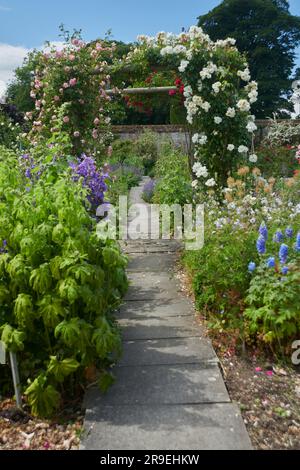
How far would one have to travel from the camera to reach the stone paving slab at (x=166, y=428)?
2127mm

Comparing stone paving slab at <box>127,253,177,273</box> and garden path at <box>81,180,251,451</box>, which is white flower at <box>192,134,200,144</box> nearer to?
stone paving slab at <box>127,253,177,273</box>

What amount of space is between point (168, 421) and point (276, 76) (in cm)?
2411

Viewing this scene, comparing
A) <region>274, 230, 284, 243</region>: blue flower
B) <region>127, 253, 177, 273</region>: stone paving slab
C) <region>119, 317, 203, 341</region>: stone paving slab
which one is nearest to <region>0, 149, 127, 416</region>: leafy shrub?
<region>119, 317, 203, 341</region>: stone paving slab

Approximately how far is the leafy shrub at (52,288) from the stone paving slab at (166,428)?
0.96 ft

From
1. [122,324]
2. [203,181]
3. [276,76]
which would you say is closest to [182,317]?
[122,324]

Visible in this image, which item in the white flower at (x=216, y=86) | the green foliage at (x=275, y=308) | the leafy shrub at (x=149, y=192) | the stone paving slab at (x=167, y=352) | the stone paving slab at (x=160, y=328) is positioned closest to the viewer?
the green foliage at (x=275, y=308)

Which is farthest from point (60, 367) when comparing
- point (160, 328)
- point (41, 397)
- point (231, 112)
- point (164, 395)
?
point (231, 112)

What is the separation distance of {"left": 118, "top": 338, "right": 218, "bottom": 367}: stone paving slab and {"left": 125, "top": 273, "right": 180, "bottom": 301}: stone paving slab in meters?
0.85

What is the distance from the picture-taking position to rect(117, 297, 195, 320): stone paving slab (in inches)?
140

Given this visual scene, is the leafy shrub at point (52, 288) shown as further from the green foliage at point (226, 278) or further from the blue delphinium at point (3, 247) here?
the green foliage at point (226, 278)

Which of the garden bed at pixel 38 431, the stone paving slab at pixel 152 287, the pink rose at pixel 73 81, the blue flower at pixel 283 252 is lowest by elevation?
the garden bed at pixel 38 431

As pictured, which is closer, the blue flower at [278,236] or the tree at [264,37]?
the blue flower at [278,236]

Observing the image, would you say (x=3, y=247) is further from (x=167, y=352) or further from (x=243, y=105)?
(x=243, y=105)

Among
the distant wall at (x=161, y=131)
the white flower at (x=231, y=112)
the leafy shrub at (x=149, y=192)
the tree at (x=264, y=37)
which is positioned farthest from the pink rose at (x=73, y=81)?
the tree at (x=264, y=37)
